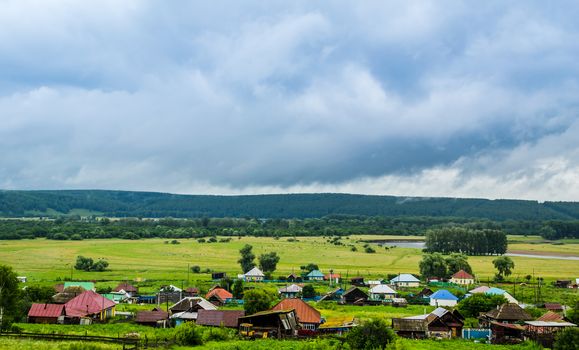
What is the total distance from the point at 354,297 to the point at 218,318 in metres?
22.7

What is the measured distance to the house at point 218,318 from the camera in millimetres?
46312

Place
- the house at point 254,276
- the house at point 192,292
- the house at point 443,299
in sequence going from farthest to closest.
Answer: the house at point 254,276 → the house at point 192,292 → the house at point 443,299

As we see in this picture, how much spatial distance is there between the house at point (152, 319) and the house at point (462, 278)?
150 ft

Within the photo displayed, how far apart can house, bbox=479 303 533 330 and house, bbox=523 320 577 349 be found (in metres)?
3.08

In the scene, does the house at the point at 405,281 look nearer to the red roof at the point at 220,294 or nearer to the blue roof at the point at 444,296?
the blue roof at the point at 444,296

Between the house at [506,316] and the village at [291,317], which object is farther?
the house at [506,316]

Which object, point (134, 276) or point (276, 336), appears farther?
point (134, 276)

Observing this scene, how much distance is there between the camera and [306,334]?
146 ft

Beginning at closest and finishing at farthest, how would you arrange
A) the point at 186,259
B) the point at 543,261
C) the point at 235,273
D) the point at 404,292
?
1. the point at 404,292
2. the point at 235,273
3. the point at 186,259
4. the point at 543,261

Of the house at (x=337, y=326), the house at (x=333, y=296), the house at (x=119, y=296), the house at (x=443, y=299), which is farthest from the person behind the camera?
the house at (x=333, y=296)

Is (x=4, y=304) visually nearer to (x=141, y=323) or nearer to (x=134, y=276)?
(x=141, y=323)

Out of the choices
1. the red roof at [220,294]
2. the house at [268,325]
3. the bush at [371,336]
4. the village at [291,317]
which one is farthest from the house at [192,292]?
the bush at [371,336]

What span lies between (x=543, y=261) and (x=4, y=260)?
94.8m

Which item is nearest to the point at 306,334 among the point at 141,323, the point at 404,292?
the point at 141,323
